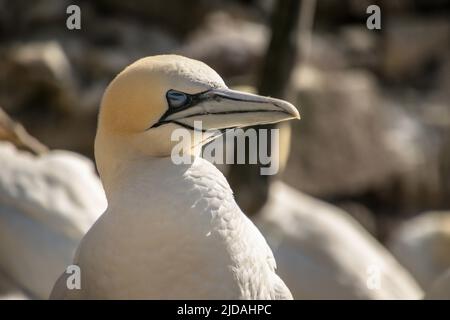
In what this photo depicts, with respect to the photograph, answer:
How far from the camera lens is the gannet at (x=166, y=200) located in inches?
96.1

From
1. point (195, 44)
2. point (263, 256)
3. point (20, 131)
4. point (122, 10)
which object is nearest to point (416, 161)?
point (195, 44)

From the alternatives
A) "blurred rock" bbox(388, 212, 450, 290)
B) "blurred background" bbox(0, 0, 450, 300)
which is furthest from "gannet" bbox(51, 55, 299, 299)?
"blurred background" bbox(0, 0, 450, 300)

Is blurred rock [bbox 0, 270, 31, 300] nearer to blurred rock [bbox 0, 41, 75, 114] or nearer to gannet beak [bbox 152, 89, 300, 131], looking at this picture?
gannet beak [bbox 152, 89, 300, 131]

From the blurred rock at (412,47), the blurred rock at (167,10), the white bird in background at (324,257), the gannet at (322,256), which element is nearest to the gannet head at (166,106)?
the gannet at (322,256)

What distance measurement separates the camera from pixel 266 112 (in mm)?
2533

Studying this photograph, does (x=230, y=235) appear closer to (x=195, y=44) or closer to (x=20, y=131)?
(x=20, y=131)

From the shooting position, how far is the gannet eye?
2512 mm

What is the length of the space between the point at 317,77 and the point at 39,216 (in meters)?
5.71

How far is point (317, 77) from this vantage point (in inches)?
368

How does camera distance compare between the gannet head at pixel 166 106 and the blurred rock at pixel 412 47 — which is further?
the blurred rock at pixel 412 47

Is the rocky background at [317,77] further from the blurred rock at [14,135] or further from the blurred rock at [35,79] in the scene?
the blurred rock at [14,135]

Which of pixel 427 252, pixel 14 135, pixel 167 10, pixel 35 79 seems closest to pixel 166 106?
pixel 14 135

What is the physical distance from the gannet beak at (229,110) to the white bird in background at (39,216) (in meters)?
1.43

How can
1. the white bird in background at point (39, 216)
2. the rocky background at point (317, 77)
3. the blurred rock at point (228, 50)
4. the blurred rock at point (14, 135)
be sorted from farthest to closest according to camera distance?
the blurred rock at point (228, 50) → the rocky background at point (317, 77) → the blurred rock at point (14, 135) → the white bird in background at point (39, 216)
